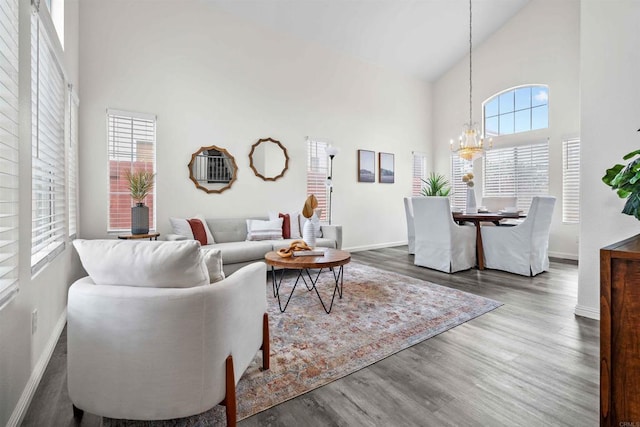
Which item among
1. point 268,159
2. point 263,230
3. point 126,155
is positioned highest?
point 268,159

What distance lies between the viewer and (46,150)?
7.36 feet

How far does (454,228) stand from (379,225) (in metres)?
2.27

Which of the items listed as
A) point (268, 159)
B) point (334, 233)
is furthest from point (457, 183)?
point (268, 159)

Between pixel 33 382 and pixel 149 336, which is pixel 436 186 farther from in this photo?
pixel 33 382

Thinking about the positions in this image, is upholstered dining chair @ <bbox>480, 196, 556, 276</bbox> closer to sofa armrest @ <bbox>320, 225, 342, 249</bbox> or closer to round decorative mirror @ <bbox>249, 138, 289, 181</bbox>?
sofa armrest @ <bbox>320, 225, 342, 249</bbox>

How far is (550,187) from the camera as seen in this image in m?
5.47

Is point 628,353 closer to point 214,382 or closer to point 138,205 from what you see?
point 214,382

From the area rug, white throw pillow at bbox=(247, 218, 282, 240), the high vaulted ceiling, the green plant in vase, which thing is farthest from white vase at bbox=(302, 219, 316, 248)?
the high vaulted ceiling

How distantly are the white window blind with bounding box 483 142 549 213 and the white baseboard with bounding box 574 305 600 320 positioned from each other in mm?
3490

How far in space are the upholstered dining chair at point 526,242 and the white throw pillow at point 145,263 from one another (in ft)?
13.8

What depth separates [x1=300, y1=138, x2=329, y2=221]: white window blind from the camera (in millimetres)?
5477

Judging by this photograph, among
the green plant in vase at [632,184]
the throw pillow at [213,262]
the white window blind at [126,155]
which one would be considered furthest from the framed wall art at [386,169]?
the throw pillow at [213,262]

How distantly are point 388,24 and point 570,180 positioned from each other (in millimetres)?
4035

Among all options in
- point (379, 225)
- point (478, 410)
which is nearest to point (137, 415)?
point (478, 410)
